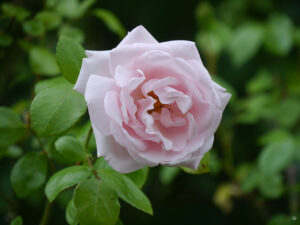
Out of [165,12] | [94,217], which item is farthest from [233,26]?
[94,217]

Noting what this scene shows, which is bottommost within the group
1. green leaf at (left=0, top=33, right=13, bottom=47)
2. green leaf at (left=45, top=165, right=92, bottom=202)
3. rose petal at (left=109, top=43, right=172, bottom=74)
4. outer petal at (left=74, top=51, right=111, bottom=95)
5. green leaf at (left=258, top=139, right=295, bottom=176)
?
green leaf at (left=258, top=139, right=295, bottom=176)

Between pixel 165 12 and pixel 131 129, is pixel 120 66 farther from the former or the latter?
pixel 165 12

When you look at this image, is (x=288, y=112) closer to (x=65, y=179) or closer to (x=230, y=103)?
(x=230, y=103)

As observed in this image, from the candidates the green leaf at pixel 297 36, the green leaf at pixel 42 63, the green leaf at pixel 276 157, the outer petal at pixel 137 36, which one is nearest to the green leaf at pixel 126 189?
the outer petal at pixel 137 36

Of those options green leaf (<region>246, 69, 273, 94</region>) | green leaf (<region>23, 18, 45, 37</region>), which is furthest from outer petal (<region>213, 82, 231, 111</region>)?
green leaf (<region>246, 69, 273, 94</region>)

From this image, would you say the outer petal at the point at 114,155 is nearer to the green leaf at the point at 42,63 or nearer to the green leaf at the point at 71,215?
the green leaf at the point at 71,215

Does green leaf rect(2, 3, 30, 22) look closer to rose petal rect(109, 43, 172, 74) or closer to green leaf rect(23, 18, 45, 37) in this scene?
green leaf rect(23, 18, 45, 37)
